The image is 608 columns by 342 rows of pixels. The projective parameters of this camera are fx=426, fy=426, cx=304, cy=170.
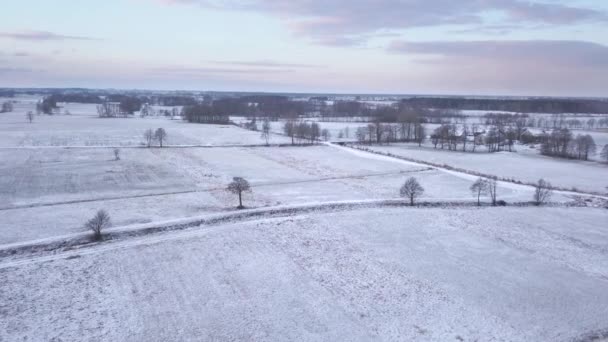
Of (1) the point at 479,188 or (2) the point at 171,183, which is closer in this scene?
(1) the point at 479,188

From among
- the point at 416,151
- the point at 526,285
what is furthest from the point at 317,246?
the point at 416,151

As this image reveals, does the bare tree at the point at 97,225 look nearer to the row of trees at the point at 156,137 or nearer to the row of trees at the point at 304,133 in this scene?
the row of trees at the point at 156,137

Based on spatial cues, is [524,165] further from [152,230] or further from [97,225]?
[97,225]

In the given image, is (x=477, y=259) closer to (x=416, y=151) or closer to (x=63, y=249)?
(x=63, y=249)

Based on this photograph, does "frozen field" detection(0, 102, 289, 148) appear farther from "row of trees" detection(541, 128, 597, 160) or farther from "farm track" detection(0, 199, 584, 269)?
"row of trees" detection(541, 128, 597, 160)

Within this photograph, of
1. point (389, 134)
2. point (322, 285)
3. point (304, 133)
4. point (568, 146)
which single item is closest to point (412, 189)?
point (322, 285)

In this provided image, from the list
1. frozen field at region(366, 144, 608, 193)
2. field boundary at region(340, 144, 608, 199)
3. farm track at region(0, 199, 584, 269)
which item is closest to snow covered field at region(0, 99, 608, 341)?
farm track at region(0, 199, 584, 269)
